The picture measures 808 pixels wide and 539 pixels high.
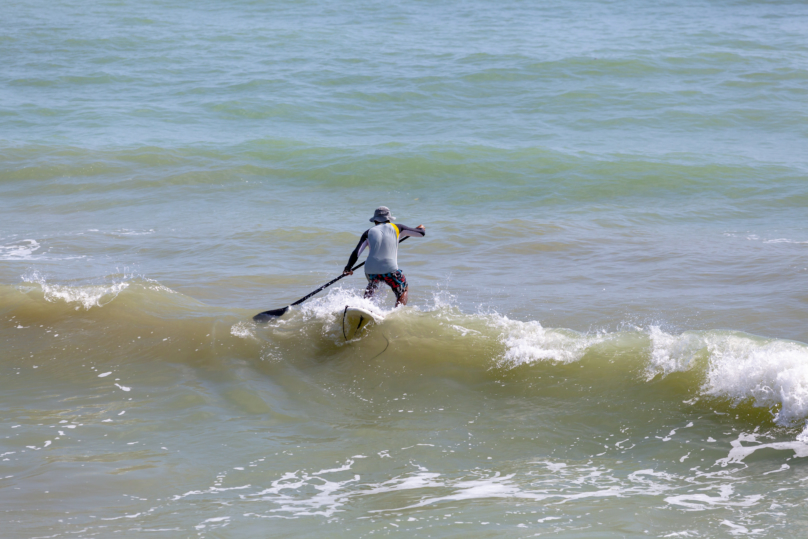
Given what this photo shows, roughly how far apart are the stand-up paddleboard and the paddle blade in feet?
2.38

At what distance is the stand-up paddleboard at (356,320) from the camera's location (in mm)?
8023

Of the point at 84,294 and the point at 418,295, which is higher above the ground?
the point at 84,294

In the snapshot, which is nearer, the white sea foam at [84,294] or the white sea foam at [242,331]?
the white sea foam at [242,331]

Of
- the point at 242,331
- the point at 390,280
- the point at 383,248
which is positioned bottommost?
the point at 242,331

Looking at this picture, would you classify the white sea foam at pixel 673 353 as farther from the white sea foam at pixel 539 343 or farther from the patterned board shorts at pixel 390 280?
the patterned board shorts at pixel 390 280

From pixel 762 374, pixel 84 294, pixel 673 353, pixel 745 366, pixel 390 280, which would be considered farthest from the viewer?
pixel 84 294

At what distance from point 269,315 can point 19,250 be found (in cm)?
571

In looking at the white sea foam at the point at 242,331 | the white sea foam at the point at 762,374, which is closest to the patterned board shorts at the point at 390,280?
the white sea foam at the point at 242,331

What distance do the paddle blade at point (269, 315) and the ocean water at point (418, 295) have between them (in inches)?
7.0

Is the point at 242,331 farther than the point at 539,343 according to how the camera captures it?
Yes

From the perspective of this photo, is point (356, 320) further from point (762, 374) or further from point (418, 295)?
point (762, 374)

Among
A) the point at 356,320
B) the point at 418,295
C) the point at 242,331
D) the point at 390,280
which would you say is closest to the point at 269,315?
the point at 242,331

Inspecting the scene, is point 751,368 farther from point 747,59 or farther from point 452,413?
point 747,59

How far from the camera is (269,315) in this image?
27.5 feet
